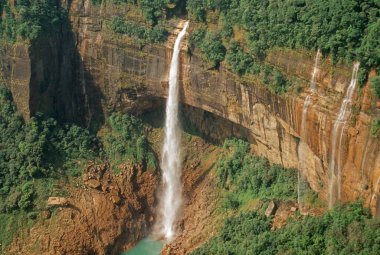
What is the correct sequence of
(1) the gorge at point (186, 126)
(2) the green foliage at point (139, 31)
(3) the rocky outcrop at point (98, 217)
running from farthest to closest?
1. (2) the green foliage at point (139, 31)
2. (3) the rocky outcrop at point (98, 217)
3. (1) the gorge at point (186, 126)

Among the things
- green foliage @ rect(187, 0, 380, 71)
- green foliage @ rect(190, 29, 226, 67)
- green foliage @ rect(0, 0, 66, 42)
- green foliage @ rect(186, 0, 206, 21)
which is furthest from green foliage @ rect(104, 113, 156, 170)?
green foliage @ rect(187, 0, 380, 71)

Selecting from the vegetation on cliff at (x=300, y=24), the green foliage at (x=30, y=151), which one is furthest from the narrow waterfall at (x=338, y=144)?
the green foliage at (x=30, y=151)

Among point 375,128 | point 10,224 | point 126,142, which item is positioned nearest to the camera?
point 375,128

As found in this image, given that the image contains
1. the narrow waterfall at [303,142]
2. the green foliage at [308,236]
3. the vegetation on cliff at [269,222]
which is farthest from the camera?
the narrow waterfall at [303,142]

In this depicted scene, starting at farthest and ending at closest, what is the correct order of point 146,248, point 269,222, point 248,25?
point 146,248 < point 248,25 < point 269,222

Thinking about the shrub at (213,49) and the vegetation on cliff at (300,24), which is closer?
the vegetation on cliff at (300,24)

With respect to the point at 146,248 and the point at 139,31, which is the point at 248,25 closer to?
the point at 139,31

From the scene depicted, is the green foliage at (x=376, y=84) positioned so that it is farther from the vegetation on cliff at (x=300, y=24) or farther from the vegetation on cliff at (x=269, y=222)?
the vegetation on cliff at (x=269, y=222)

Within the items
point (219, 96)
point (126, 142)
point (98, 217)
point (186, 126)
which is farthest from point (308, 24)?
point (98, 217)
